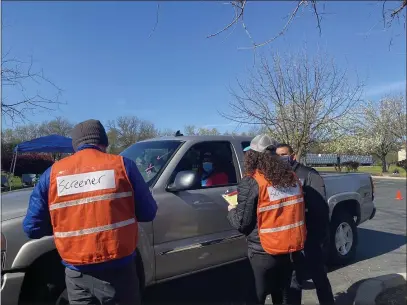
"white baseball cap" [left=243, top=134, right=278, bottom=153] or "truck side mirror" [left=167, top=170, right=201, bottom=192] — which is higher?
"white baseball cap" [left=243, top=134, right=278, bottom=153]

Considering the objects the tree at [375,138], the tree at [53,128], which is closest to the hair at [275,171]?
the tree at [53,128]

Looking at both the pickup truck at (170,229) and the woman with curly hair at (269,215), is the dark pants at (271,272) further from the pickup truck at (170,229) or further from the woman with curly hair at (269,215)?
the pickup truck at (170,229)

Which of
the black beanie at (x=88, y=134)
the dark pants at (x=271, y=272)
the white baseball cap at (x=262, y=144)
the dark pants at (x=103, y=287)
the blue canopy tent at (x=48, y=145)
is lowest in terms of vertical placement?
the dark pants at (x=271, y=272)

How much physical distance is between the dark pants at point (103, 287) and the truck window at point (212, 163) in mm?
A: 2052

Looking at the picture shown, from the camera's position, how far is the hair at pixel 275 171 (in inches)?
116

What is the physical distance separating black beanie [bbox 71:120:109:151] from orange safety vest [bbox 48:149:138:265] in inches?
5.2

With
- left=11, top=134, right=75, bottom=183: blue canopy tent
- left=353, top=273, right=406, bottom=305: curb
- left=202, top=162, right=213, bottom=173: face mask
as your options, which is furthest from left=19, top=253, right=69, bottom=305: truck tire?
left=11, top=134, right=75, bottom=183: blue canopy tent

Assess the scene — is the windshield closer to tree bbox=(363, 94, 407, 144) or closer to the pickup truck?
the pickup truck

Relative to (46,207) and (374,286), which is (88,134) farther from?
(374,286)

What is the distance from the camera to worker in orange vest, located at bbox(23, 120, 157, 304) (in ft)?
7.05

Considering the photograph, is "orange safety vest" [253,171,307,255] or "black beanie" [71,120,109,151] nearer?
"black beanie" [71,120,109,151]

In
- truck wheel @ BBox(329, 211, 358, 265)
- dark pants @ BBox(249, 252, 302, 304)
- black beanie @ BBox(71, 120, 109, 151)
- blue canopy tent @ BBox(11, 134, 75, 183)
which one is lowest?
→ truck wheel @ BBox(329, 211, 358, 265)

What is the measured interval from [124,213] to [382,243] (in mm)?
6557

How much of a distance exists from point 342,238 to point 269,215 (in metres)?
3.22
